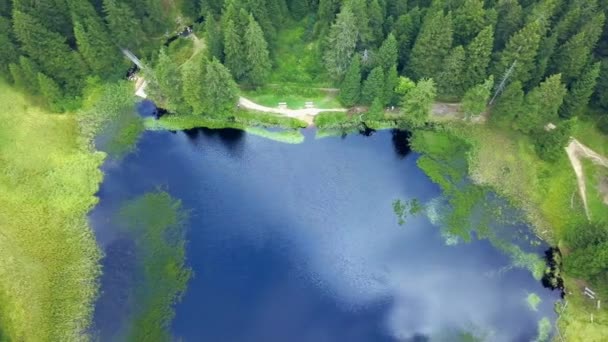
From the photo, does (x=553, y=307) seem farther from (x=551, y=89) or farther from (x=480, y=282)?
(x=551, y=89)

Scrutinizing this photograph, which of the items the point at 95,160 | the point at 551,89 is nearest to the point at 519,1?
the point at 551,89

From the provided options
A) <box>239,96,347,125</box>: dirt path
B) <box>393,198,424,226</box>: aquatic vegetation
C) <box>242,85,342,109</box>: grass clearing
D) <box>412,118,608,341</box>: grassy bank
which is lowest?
<box>393,198,424,226</box>: aquatic vegetation

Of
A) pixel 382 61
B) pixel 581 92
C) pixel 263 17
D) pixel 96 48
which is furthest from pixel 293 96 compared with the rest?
pixel 581 92

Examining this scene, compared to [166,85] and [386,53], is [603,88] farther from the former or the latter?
[166,85]

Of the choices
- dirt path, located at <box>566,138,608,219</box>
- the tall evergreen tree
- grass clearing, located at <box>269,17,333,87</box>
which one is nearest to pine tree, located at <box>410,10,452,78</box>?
grass clearing, located at <box>269,17,333,87</box>

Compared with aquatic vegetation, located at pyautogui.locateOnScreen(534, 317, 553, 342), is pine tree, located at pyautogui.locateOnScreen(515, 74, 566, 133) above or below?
above

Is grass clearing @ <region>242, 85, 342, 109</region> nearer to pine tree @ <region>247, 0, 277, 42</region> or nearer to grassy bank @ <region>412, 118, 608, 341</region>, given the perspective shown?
pine tree @ <region>247, 0, 277, 42</region>

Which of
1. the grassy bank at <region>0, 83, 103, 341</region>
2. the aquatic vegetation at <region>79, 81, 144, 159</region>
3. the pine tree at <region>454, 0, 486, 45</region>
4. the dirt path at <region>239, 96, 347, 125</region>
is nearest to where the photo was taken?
the grassy bank at <region>0, 83, 103, 341</region>
